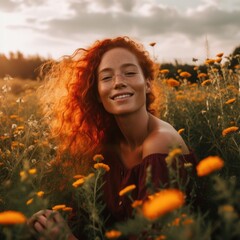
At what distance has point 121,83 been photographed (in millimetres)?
2703

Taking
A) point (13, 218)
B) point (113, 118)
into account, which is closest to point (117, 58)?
point (113, 118)

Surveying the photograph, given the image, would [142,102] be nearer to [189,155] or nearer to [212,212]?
[189,155]

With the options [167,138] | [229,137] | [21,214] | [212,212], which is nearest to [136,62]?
[167,138]

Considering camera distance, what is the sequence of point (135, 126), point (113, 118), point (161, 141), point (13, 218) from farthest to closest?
point (113, 118)
point (135, 126)
point (161, 141)
point (13, 218)

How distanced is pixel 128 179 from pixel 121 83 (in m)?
0.61

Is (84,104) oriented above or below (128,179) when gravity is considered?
above

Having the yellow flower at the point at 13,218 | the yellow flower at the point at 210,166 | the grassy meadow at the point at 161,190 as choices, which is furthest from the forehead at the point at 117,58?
the yellow flower at the point at 13,218

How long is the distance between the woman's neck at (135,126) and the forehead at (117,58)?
35 centimetres

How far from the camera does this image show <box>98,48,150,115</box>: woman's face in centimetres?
271

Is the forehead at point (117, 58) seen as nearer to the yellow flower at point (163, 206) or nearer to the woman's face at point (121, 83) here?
the woman's face at point (121, 83)

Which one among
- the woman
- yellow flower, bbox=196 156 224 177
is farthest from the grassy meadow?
the woman

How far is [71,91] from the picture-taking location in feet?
11.7

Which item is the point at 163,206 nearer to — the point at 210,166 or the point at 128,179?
the point at 210,166

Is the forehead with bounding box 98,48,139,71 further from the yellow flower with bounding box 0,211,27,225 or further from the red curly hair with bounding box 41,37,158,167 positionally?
the yellow flower with bounding box 0,211,27,225
